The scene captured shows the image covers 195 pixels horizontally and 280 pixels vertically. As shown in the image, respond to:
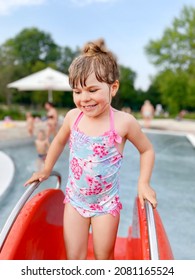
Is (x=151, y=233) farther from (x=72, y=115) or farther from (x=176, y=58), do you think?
(x=176, y=58)

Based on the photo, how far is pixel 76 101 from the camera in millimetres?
2225

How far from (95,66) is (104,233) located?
0.95 meters

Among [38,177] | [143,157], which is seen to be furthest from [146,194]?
[38,177]

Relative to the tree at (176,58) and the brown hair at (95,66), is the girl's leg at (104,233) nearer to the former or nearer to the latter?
the brown hair at (95,66)

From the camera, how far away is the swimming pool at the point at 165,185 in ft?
16.9

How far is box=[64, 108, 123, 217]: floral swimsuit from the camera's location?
224 centimetres

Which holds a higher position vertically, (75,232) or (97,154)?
(97,154)

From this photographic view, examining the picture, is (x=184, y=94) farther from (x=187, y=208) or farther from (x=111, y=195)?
(x=111, y=195)

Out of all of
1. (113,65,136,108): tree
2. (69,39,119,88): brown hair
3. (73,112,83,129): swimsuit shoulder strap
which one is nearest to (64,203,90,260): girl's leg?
(73,112,83,129): swimsuit shoulder strap

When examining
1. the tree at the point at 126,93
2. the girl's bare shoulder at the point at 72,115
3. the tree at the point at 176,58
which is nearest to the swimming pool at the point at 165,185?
the girl's bare shoulder at the point at 72,115

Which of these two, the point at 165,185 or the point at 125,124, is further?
the point at 165,185

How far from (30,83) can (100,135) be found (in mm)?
17243

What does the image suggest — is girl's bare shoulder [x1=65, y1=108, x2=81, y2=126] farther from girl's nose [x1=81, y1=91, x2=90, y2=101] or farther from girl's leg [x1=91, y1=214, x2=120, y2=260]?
girl's leg [x1=91, y1=214, x2=120, y2=260]

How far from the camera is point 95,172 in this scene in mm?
2246
